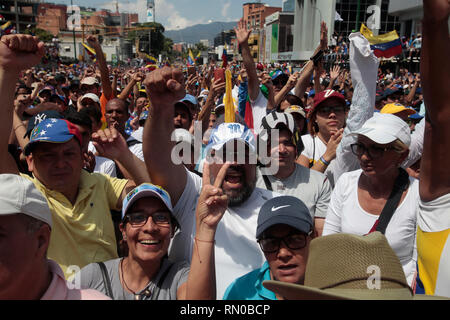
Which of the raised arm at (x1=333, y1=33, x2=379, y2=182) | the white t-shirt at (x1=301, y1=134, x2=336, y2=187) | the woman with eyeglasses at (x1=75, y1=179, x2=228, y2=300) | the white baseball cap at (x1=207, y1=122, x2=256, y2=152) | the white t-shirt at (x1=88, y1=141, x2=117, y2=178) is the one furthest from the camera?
the white t-shirt at (x1=301, y1=134, x2=336, y2=187)

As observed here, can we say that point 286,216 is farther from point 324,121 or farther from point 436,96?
point 324,121

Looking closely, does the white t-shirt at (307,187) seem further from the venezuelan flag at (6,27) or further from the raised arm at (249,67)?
the venezuelan flag at (6,27)

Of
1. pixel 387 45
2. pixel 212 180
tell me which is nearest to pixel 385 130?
pixel 212 180

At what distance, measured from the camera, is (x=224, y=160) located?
2.46m

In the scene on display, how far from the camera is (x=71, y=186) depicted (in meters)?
2.34

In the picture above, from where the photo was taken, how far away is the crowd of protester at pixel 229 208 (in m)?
1.42

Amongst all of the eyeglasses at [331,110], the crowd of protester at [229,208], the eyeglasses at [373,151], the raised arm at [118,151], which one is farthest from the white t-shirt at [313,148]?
the raised arm at [118,151]

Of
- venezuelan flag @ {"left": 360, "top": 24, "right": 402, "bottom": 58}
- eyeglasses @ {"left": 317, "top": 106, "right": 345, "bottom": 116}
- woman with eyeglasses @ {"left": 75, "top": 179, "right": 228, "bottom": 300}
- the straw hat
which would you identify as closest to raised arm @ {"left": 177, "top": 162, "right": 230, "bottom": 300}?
woman with eyeglasses @ {"left": 75, "top": 179, "right": 228, "bottom": 300}

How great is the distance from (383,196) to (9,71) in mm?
2264

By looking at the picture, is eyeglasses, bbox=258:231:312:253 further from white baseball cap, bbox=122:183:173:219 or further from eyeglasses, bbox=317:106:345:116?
eyeglasses, bbox=317:106:345:116

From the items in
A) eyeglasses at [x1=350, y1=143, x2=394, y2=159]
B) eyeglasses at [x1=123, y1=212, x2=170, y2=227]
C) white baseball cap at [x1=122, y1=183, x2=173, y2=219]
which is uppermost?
eyeglasses at [x1=350, y1=143, x2=394, y2=159]

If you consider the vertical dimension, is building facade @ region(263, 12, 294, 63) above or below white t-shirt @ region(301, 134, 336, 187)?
above

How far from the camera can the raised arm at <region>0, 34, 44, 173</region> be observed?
1.97m

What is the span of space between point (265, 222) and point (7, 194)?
1.17 metres
